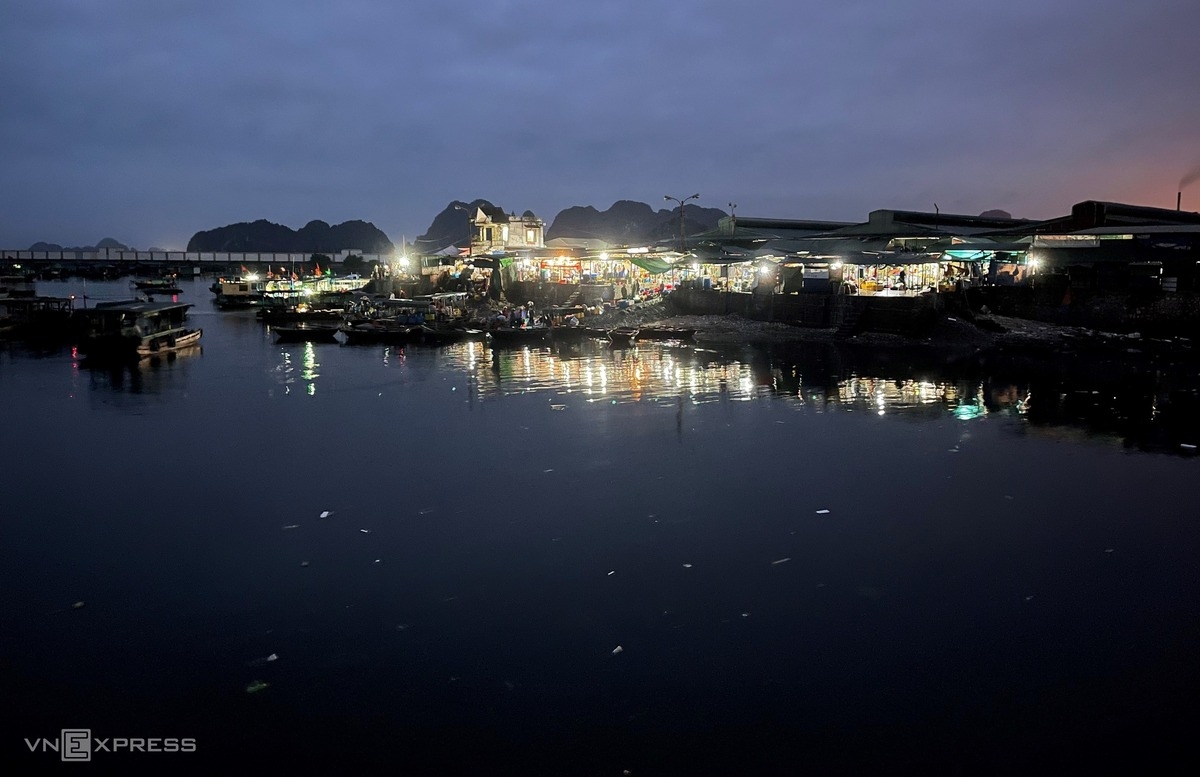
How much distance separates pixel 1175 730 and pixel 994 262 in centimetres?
4203

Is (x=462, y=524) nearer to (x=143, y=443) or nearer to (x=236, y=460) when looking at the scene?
(x=236, y=460)

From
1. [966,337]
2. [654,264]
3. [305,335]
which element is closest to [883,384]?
[966,337]

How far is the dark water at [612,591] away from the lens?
6.59 m

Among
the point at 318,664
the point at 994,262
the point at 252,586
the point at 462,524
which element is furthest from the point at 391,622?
the point at 994,262

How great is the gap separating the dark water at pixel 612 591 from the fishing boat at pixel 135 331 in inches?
647

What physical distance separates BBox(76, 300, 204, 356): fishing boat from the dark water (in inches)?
647

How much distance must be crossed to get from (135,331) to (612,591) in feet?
112

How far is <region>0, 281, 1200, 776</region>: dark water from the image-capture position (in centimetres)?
659

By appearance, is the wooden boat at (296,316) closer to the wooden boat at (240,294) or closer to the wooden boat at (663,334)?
the wooden boat at (240,294)

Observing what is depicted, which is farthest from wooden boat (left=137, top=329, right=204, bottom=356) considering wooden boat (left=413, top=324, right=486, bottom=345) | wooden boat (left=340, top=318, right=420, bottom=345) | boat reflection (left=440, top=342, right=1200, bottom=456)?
boat reflection (left=440, top=342, right=1200, bottom=456)

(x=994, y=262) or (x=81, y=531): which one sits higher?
(x=994, y=262)

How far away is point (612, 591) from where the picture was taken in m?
9.27

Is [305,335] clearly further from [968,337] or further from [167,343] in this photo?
[968,337]

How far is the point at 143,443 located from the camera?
1734 cm
